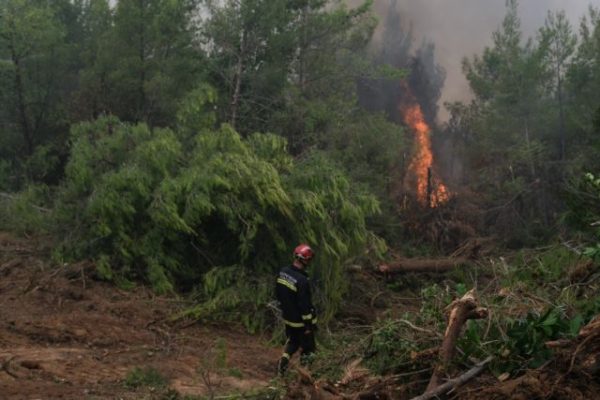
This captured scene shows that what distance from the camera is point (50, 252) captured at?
37.7 feet

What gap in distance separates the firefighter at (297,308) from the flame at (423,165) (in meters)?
12.2

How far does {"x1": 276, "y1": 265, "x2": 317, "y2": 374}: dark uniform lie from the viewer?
275 inches

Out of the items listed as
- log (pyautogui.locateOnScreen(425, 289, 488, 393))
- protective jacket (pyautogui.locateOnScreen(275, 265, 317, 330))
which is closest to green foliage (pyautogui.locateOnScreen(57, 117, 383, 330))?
protective jacket (pyautogui.locateOnScreen(275, 265, 317, 330))

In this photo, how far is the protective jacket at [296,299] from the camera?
6973 mm

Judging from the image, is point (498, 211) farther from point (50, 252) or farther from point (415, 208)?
point (50, 252)

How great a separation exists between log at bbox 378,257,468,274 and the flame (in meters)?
5.02

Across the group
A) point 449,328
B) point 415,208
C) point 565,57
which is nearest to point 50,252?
point 449,328

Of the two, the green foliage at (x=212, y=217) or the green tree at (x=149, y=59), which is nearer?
the green foliage at (x=212, y=217)

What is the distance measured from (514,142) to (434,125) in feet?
24.5

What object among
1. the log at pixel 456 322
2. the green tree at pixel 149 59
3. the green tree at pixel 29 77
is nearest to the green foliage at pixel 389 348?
the log at pixel 456 322

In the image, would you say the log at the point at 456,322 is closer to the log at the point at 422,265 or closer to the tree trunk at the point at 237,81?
the log at the point at 422,265

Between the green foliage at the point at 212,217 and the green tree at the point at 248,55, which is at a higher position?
the green tree at the point at 248,55

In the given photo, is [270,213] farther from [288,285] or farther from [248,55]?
[248,55]

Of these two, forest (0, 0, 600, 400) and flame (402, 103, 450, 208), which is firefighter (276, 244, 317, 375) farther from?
flame (402, 103, 450, 208)
